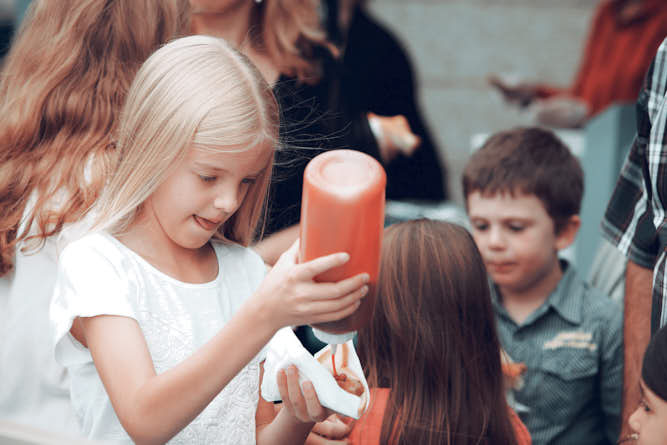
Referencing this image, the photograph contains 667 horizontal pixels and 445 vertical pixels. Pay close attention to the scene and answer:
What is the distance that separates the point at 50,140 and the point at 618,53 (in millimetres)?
3159

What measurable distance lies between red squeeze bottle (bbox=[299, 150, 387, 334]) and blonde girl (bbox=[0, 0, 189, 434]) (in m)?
0.48

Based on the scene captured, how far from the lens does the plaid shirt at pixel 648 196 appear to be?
142 cm

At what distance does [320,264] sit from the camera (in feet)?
3.19

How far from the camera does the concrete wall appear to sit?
5070 mm

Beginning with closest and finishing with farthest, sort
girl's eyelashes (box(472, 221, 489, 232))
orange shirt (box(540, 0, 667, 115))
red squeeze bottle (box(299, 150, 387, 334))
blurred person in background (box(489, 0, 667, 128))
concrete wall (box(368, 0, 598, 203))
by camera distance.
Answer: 1. red squeeze bottle (box(299, 150, 387, 334))
2. girl's eyelashes (box(472, 221, 489, 232))
3. blurred person in background (box(489, 0, 667, 128))
4. orange shirt (box(540, 0, 667, 115))
5. concrete wall (box(368, 0, 598, 203))

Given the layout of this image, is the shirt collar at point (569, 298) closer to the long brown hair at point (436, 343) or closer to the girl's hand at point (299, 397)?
the long brown hair at point (436, 343)

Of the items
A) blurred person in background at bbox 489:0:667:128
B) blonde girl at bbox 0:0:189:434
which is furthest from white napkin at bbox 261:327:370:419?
blurred person in background at bbox 489:0:667:128

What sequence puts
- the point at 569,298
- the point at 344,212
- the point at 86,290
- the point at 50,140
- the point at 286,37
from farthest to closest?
the point at 569,298
the point at 286,37
the point at 50,140
the point at 86,290
the point at 344,212

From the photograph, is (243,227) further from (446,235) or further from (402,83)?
(402,83)

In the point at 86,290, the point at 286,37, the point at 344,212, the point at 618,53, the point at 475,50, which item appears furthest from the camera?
the point at 475,50


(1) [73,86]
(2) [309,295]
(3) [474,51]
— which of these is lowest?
(3) [474,51]

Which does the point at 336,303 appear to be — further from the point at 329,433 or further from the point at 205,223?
the point at 329,433

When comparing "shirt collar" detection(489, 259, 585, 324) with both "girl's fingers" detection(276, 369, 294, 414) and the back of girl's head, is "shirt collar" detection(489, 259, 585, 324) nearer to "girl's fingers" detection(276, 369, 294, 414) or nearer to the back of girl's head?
the back of girl's head

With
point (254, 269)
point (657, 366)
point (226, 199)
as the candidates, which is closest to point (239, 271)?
point (254, 269)
